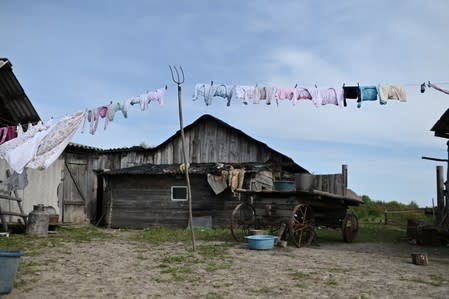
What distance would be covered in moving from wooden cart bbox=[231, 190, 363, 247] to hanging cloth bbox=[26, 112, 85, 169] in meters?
5.56

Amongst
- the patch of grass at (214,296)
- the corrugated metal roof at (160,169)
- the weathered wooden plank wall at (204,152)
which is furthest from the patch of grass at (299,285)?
the weathered wooden plank wall at (204,152)

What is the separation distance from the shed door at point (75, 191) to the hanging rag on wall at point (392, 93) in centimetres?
1353

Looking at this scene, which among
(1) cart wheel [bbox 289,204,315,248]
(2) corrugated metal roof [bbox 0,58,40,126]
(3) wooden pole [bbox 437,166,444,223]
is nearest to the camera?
(1) cart wheel [bbox 289,204,315,248]

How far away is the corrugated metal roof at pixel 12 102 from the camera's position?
14988mm

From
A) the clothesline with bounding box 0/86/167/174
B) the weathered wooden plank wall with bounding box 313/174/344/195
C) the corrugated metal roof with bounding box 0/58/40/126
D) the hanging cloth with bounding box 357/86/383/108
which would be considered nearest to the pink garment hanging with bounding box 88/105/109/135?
the clothesline with bounding box 0/86/167/174

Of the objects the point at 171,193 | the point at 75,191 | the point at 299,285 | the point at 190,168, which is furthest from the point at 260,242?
the point at 75,191

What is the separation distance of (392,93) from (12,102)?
42.5 feet

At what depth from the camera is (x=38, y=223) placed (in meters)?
14.7

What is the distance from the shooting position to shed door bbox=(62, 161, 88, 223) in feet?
65.0

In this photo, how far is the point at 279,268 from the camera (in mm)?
9094

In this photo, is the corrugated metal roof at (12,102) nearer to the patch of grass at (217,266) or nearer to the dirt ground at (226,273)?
the dirt ground at (226,273)

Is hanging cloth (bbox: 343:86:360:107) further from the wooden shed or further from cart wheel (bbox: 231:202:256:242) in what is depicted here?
the wooden shed

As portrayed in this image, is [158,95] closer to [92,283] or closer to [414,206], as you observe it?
[92,283]

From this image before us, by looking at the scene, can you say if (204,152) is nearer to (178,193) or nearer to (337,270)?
(178,193)
